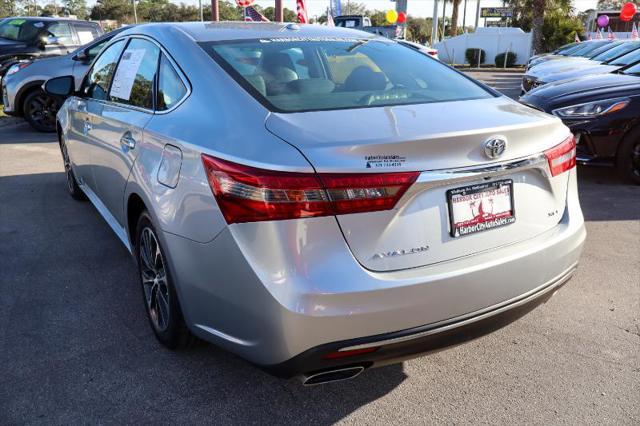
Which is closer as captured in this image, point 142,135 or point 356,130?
point 356,130

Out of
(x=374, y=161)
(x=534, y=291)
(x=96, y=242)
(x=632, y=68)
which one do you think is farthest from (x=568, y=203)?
(x=632, y=68)

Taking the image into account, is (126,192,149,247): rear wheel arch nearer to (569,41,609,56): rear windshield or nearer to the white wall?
(569,41,609,56): rear windshield

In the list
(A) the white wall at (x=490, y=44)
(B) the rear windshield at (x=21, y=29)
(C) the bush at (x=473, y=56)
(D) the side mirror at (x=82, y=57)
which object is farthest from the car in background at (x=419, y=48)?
(A) the white wall at (x=490, y=44)

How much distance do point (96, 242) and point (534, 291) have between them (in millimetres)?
3443

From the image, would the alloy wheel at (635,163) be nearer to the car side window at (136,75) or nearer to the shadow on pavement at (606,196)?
the shadow on pavement at (606,196)

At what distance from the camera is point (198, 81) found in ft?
8.32

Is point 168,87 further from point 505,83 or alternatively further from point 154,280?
point 505,83

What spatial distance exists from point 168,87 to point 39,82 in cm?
804

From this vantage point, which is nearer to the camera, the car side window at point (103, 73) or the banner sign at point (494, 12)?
the car side window at point (103, 73)

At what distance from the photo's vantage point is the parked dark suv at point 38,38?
38.7 feet

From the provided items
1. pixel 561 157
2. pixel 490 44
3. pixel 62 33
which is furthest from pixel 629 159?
pixel 490 44

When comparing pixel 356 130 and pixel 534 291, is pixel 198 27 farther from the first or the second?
pixel 534 291

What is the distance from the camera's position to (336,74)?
9.96 ft

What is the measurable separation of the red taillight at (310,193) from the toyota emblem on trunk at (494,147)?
0.34 meters
